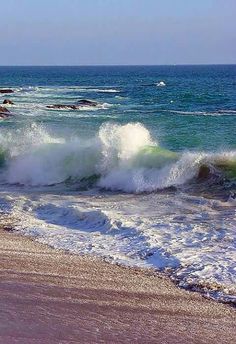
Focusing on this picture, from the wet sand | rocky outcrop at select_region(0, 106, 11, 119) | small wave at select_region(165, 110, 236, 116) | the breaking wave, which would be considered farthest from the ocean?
small wave at select_region(165, 110, 236, 116)

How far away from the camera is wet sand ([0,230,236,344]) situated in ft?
21.1

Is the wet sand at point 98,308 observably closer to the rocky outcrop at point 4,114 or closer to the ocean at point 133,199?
the ocean at point 133,199

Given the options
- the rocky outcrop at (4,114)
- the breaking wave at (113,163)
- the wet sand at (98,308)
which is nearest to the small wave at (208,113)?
the rocky outcrop at (4,114)

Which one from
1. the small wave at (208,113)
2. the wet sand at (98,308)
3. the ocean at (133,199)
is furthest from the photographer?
the small wave at (208,113)

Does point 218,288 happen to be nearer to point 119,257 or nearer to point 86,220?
point 119,257

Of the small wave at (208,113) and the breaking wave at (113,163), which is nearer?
the breaking wave at (113,163)

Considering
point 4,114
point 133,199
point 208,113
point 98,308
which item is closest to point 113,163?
point 133,199

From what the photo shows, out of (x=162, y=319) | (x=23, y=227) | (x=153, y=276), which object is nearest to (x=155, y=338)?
(x=162, y=319)

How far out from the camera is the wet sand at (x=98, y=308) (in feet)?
21.1

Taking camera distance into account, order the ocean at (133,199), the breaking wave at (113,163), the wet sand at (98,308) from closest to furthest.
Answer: the wet sand at (98,308) → the ocean at (133,199) → the breaking wave at (113,163)

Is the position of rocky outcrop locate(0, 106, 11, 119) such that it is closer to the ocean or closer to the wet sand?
the ocean

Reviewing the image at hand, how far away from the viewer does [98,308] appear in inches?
280

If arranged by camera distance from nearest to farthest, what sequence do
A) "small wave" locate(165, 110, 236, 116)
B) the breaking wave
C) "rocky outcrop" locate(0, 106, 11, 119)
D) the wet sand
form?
the wet sand → the breaking wave → "rocky outcrop" locate(0, 106, 11, 119) → "small wave" locate(165, 110, 236, 116)

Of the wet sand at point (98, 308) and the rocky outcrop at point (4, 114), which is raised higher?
the wet sand at point (98, 308)
